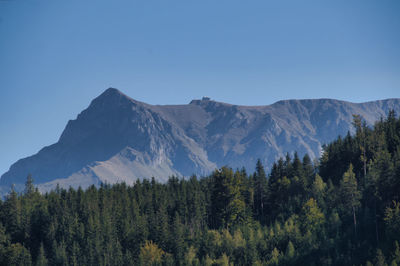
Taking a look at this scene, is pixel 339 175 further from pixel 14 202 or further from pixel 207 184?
pixel 14 202

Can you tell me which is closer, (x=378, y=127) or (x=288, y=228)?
(x=288, y=228)

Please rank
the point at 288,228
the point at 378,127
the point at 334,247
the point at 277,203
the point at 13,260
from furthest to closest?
the point at 378,127, the point at 277,203, the point at 13,260, the point at 288,228, the point at 334,247

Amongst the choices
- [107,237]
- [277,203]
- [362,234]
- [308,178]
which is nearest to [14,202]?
[107,237]

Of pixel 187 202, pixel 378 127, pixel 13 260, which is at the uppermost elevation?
pixel 378 127

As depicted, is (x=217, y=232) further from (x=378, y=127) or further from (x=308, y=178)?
(x=378, y=127)

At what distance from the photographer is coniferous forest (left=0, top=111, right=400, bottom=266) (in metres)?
111

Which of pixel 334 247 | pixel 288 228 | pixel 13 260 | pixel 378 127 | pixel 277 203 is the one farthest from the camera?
pixel 378 127

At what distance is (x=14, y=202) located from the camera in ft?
475

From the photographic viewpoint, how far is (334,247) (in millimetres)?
109438

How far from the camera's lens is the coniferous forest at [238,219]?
111188 mm

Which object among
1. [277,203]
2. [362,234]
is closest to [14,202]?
[277,203]

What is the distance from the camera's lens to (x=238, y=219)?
431 feet

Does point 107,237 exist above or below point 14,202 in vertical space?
below

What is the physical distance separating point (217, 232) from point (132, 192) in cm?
3624
